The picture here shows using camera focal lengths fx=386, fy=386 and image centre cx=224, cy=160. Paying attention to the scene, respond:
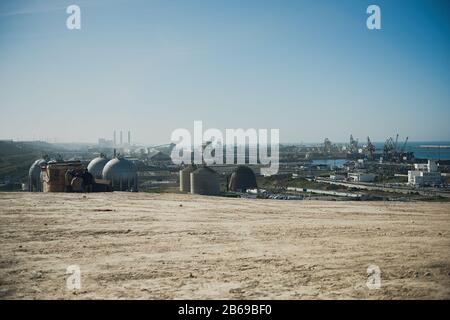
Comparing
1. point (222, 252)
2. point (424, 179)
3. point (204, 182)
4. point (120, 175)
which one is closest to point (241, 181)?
point (204, 182)

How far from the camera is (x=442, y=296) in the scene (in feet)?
19.9

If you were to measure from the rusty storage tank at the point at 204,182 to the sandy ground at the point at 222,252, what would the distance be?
24782 millimetres

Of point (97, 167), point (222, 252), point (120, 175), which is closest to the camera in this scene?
point (222, 252)

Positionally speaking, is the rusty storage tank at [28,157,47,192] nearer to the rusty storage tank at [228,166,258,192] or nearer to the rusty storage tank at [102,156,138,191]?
the rusty storage tank at [102,156,138,191]

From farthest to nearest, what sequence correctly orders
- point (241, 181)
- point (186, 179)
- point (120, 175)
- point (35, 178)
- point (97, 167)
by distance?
point (241, 181) → point (186, 179) → point (35, 178) → point (97, 167) → point (120, 175)

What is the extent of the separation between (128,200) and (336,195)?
38.5m

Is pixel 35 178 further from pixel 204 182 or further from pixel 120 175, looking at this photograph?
pixel 204 182

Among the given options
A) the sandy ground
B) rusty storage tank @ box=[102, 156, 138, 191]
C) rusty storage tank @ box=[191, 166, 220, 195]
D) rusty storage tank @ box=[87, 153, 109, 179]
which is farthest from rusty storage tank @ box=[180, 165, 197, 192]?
the sandy ground

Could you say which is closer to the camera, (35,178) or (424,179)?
(35,178)

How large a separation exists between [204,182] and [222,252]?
31.4 metres

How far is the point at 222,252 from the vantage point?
8789 millimetres

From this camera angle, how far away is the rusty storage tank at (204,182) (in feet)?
132
